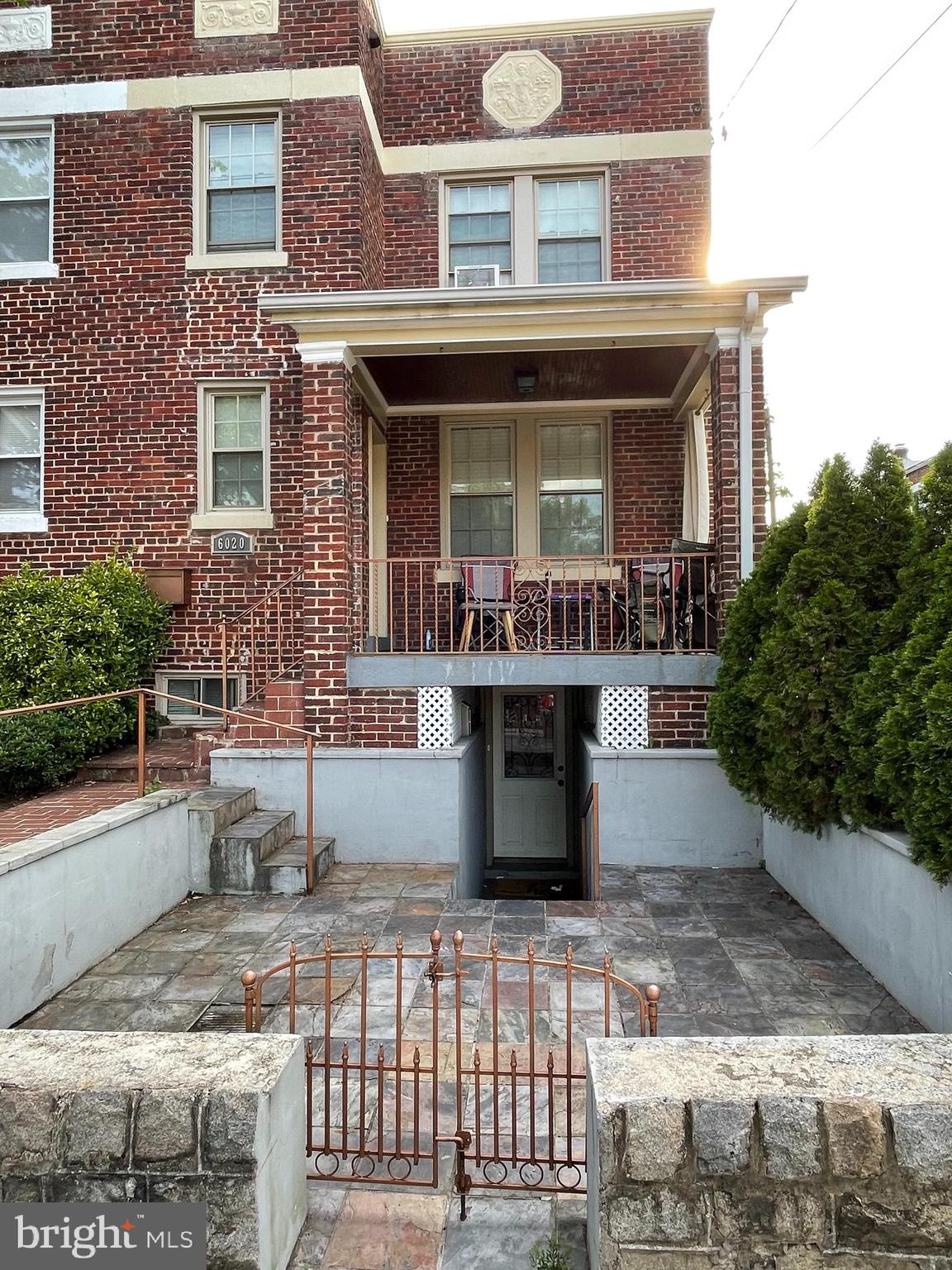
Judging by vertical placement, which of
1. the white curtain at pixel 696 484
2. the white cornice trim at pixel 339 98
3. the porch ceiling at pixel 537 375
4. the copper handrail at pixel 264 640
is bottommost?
the copper handrail at pixel 264 640

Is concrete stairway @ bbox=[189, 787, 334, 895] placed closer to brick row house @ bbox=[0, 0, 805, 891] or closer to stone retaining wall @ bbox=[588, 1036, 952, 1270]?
brick row house @ bbox=[0, 0, 805, 891]

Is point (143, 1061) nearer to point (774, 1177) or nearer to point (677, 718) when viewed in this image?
point (774, 1177)

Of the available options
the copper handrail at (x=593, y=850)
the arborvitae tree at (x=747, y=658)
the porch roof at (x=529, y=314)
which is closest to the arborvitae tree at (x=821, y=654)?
the arborvitae tree at (x=747, y=658)

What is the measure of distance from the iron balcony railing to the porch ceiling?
6.46ft

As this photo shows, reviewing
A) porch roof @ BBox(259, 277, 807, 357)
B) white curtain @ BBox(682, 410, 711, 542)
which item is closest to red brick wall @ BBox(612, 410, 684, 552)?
white curtain @ BBox(682, 410, 711, 542)

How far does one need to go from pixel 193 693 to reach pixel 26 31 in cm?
784

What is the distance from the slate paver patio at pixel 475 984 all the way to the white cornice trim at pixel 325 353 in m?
4.66

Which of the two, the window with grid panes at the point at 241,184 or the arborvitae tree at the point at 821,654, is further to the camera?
the window with grid panes at the point at 241,184

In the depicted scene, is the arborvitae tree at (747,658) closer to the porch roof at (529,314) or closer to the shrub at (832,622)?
the shrub at (832,622)

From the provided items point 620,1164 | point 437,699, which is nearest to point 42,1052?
point 620,1164

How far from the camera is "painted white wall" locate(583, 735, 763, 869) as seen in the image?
23.4ft

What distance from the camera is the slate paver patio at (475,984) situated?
2.74m

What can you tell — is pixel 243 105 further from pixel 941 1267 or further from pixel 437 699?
pixel 941 1267

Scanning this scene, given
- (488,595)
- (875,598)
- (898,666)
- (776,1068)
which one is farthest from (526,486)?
(776,1068)
